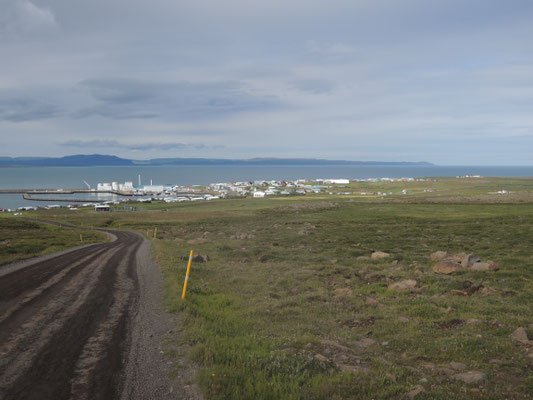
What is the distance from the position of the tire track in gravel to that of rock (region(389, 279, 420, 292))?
10584 millimetres

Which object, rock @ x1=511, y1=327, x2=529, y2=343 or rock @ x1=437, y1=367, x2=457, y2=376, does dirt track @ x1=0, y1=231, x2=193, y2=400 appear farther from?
rock @ x1=511, y1=327, x2=529, y2=343

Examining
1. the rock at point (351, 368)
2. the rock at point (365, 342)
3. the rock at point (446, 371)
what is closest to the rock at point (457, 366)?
the rock at point (446, 371)

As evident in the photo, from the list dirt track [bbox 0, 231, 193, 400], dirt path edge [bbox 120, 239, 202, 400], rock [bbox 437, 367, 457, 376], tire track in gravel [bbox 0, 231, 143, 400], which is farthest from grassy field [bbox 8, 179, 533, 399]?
tire track in gravel [bbox 0, 231, 143, 400]

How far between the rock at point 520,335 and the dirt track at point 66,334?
341 inches

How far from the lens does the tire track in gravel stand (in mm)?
6074

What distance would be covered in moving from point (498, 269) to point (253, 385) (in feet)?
52.4

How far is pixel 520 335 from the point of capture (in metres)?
8.57

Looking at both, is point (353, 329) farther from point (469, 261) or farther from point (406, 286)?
point (469, 261)

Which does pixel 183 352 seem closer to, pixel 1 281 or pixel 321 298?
pixel 321 298

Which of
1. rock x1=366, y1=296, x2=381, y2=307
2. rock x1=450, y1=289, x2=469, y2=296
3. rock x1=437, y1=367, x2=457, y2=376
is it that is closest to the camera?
rock x1=437, y1=367, x2=457, y2=376

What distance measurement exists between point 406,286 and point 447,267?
4.25m

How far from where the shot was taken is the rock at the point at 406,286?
45.4ft

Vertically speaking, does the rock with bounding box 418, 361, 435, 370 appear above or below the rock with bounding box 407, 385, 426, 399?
below

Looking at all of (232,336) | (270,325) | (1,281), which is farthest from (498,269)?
(1,281)
